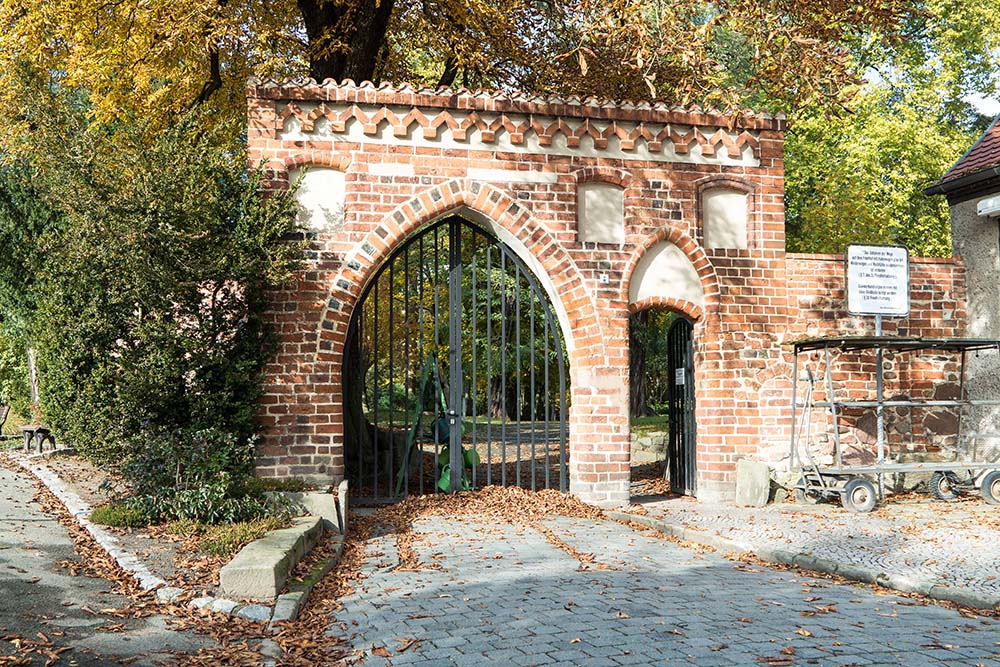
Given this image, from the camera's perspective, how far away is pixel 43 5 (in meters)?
12.5

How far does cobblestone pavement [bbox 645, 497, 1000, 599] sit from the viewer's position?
7215 millimetres

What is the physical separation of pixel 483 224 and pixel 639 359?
14.8 metres

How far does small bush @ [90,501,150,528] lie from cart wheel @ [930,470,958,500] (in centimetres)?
920

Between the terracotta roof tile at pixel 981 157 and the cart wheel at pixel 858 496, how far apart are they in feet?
15.8

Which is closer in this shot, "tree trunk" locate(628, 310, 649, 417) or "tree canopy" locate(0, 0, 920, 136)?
"tree canopy" locate(0, 0, 920, 136)

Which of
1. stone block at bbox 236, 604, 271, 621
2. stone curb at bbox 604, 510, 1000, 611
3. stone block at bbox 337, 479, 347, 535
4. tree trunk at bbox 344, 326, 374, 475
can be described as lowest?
stone curb at bbox 604, 510, 1000, 611

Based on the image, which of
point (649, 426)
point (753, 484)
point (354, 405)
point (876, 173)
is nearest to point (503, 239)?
point (354, 405)

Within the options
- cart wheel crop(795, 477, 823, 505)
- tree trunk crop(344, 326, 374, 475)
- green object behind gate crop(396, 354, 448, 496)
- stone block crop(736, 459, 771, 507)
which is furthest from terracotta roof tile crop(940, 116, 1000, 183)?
tree trunk crop(344, 326, 374, 475)

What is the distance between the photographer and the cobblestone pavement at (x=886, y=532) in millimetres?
7215

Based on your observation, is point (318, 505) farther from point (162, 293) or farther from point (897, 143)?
point (897, 143)

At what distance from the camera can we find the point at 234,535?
741cm

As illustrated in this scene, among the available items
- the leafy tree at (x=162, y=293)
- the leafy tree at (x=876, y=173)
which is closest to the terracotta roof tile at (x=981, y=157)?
the leafy tree at (x=162, y=293)

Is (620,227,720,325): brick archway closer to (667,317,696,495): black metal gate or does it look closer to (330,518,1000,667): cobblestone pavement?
(667,317,696,495): black metal gate

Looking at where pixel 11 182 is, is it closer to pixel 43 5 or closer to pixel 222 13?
pixel 43 5
